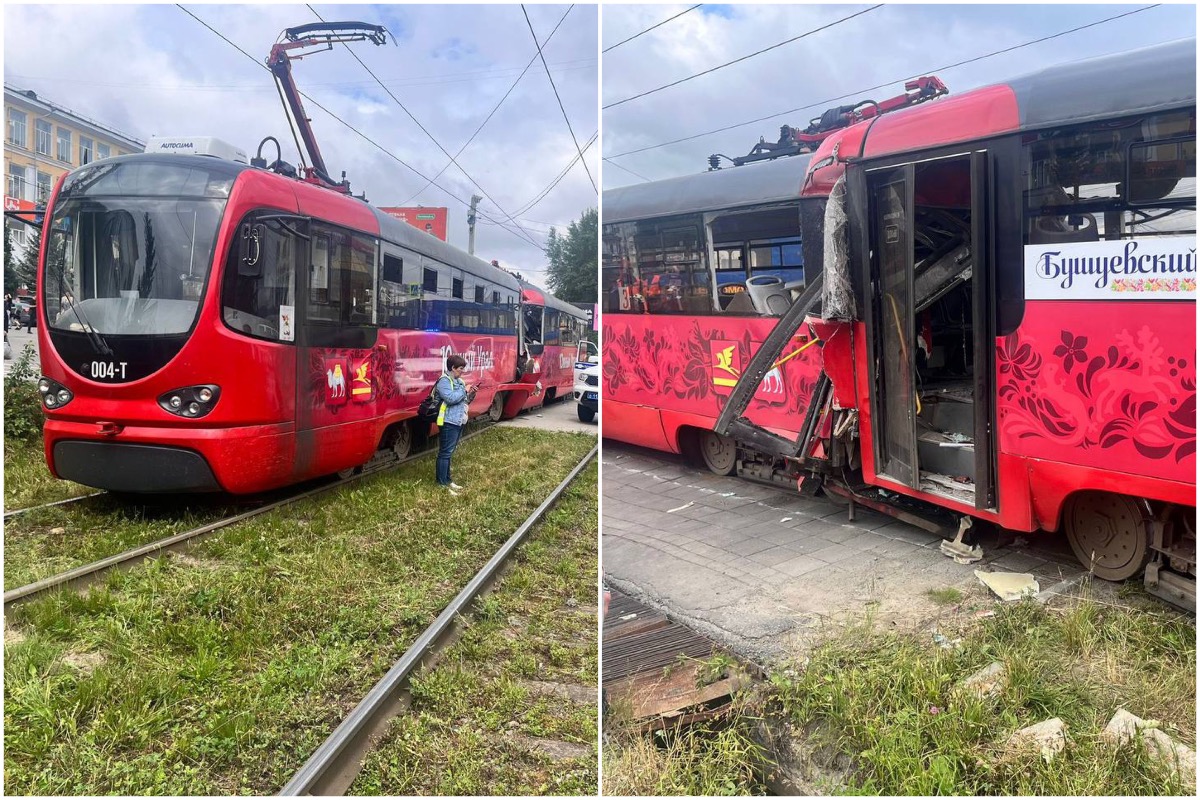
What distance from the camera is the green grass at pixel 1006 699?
8.99 feet

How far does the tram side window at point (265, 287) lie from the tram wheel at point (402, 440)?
298 centimetres

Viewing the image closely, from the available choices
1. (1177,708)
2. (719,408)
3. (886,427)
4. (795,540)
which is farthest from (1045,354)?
(719,408)

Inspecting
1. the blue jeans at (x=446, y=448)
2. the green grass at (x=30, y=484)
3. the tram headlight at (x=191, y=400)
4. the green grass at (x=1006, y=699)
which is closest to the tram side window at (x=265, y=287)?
the tram headlight at (x=191, y=400)

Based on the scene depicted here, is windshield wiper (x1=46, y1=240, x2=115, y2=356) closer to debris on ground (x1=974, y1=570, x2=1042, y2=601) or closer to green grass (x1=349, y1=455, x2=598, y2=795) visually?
green grass (x1=349, y1=455, x2=598, y2=795)

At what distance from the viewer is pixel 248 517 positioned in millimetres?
6301

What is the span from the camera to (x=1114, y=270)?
4.09 meters

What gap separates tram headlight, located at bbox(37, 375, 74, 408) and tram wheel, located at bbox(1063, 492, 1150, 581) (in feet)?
22.3

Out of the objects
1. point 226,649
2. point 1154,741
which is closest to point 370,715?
point 226,649

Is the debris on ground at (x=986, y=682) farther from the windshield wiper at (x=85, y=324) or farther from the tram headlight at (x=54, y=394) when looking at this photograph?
the tram headlight at (x=54, y=394)

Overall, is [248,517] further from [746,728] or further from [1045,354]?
[1045,354]

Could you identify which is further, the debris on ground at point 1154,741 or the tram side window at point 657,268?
the tram side window at point 657,268

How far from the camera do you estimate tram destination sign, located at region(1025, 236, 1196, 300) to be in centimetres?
382

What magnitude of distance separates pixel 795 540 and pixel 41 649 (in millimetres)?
4621

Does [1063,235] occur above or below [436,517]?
above
